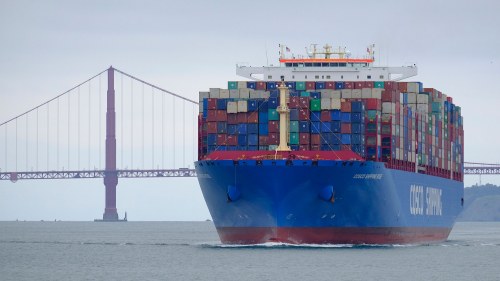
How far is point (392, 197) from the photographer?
67.1 meters

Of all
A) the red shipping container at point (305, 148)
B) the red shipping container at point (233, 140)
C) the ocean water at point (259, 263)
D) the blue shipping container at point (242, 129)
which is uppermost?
the blue shipping container at point (242, 129)

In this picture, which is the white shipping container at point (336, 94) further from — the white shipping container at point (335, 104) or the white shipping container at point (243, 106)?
the white shipping container at point (243, 106)

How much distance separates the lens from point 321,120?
2569 inches

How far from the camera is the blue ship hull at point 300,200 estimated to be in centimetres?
6181

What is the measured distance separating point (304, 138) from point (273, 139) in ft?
5.34

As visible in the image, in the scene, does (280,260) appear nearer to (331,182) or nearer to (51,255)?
(331,182)

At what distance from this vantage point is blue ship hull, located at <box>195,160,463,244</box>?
61812 millimetres

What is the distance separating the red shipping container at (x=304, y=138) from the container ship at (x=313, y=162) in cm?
5

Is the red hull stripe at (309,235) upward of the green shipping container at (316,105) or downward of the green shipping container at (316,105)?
downward

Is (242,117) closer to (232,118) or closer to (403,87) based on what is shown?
(232,118)

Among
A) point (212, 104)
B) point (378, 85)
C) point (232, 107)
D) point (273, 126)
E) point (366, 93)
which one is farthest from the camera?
point (378, 85)

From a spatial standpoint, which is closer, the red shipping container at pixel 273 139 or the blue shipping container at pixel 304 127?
the blue shipping container at pixel 304 127

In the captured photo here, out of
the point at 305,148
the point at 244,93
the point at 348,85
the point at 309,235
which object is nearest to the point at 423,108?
the point at 348,85

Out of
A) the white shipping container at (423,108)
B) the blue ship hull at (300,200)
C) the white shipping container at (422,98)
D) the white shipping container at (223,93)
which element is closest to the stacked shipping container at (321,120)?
the white shipping container at (223,93)
